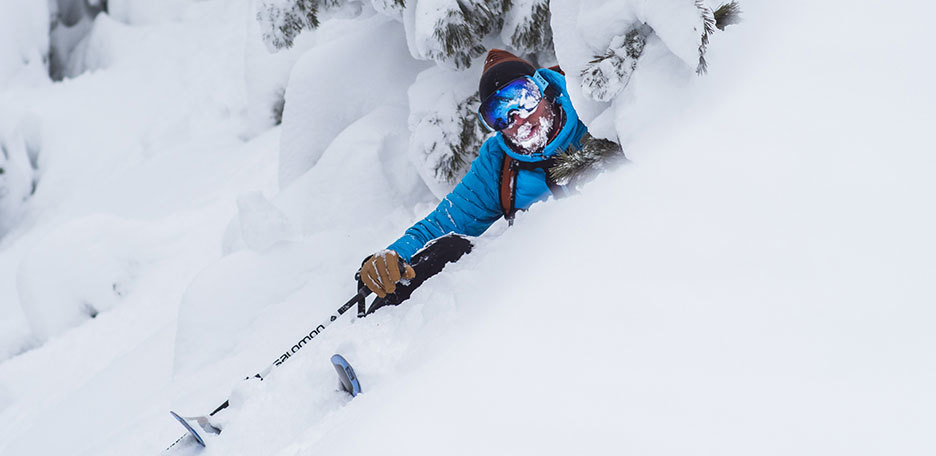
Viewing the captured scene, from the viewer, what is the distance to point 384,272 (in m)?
3.03

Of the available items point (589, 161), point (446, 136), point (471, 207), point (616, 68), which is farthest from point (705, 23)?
point (446, 136)

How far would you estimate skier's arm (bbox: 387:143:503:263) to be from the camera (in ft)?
12.0

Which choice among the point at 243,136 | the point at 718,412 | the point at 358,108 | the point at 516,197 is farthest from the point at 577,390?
the point at 243,136

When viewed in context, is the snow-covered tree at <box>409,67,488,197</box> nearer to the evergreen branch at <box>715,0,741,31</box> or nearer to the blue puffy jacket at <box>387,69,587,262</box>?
the blue puffy jacket at <box>387,69,587,262</box>

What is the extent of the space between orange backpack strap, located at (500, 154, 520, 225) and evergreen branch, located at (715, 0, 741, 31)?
1512 mm

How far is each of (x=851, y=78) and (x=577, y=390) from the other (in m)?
1.44

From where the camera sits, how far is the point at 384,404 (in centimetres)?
190

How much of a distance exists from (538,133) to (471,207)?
70cm

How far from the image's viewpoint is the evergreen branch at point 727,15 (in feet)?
7.14

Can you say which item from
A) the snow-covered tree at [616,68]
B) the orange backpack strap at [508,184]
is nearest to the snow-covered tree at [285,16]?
the orange backpack strap at [508,184]

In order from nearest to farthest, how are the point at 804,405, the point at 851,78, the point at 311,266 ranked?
1. the point at 804,405
2. the point at 851,78
3. the point at 311,266

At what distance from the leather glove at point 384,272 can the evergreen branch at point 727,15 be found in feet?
5.88

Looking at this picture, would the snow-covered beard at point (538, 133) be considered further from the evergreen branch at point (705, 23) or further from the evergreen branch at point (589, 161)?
the evergreen branch at point (705, 23)

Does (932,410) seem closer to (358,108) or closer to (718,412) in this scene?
(718,412)
